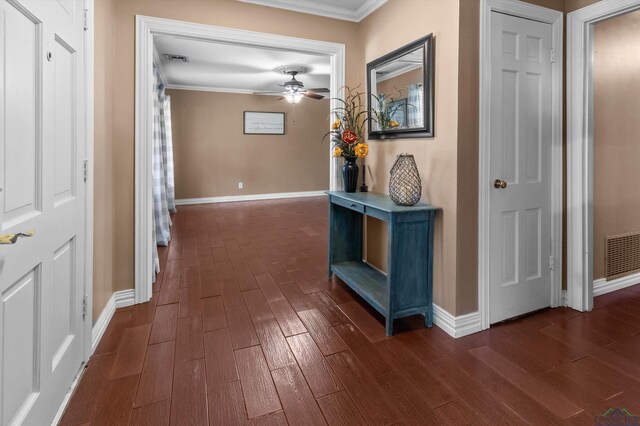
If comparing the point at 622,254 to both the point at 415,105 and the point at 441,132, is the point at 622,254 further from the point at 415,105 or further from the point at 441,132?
the point at 415,105

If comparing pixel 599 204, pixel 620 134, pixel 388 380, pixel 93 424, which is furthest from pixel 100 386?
pixel 620 134

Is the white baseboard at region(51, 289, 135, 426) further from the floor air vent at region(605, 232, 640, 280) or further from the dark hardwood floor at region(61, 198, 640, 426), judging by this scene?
the floor air vent at region(605, 232, 640, 280)

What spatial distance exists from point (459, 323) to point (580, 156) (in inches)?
57.0

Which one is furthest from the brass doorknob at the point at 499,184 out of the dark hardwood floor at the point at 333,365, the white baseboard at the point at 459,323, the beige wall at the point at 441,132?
the dark hardwood floor at the point at 333,365

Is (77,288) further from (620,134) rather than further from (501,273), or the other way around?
(620,134)

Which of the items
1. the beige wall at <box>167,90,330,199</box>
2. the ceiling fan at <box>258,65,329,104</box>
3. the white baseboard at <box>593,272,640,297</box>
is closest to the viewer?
the white baseboard at <box>593,272,640,297</box>

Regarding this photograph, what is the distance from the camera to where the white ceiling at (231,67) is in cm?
473

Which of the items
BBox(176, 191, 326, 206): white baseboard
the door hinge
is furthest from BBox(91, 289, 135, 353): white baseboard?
BBox(176, 191, 326, 206): white baseboard

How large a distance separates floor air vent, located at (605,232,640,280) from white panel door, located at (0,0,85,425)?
360 centimetres

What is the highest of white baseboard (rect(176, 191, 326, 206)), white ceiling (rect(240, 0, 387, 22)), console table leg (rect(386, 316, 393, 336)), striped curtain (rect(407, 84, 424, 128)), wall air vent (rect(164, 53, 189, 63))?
wall air vent (rect(164, 53, 189, 63))

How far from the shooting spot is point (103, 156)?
2195 millimetres

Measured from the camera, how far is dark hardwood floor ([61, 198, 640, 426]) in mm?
1500

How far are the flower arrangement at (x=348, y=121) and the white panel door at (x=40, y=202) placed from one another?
1.84 meters

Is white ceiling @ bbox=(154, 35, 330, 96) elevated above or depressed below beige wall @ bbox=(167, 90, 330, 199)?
above
